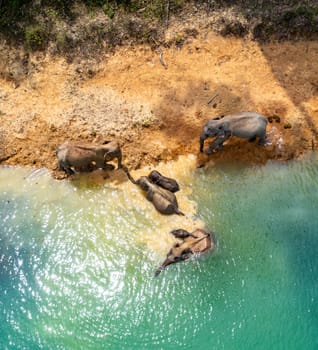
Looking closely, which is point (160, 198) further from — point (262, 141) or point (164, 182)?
point (262, 141)

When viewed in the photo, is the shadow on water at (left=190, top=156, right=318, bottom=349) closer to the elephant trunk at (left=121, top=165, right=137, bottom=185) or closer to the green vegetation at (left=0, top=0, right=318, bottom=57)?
the elephant trunk at (left=121, top=165, right=137, bottom=185)

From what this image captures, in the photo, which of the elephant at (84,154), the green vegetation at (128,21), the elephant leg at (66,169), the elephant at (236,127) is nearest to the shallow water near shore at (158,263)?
the elephant leg at (66,169)

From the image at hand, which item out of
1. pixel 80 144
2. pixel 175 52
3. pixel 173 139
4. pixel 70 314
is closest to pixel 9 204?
pixel 80 144

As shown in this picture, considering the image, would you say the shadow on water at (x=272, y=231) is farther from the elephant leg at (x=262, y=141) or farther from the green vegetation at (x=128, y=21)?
the green vegetation at (x=128, y=21)

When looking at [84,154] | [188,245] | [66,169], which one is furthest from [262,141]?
[66,169]

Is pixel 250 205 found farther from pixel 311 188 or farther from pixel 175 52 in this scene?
pixel 175 52

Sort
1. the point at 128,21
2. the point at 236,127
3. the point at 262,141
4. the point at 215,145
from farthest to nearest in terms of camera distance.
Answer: the point at 128,21 < the point at 262,141 < the point at 215,145 < the point at 236,127
